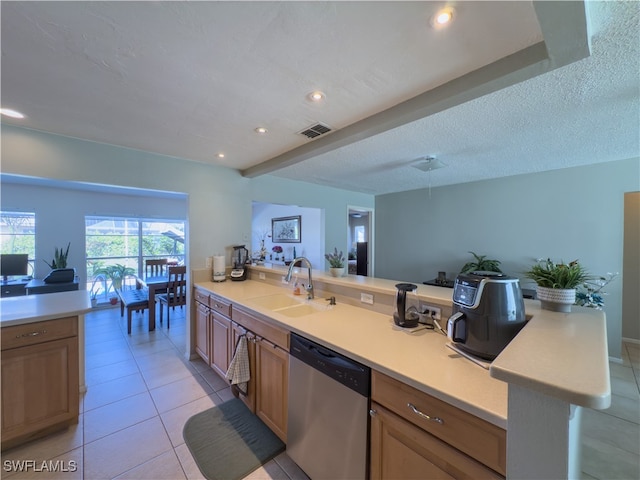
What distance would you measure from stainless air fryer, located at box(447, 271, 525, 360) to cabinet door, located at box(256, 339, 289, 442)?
1069mm

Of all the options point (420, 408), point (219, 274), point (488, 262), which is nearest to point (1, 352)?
point (219, 274)

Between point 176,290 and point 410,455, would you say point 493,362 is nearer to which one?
point 410,455

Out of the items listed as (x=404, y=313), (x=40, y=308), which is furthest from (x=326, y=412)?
(x=40, y=308)

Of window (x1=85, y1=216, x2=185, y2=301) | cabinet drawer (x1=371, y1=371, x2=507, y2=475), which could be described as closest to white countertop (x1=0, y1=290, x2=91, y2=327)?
cabinet drawer (x1=371, y1=371, x2=507, y2=475)

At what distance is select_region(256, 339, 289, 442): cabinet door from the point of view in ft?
5.52

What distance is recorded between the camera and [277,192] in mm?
3771

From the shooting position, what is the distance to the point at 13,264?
414 centimetres

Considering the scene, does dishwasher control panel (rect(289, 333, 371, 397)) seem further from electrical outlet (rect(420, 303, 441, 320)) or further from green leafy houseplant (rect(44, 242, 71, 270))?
green leafy houseplant (rect(44, 242, 71, 270))

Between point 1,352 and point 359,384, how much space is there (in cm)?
225

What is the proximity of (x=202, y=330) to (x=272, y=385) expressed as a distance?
1412 mm

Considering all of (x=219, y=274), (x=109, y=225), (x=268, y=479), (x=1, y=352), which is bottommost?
(x=268, y=479)

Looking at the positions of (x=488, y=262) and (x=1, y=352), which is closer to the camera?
(x=1, y=352)

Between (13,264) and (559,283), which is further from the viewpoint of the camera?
(13,264)

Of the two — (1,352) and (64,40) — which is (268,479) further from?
(64,40)
